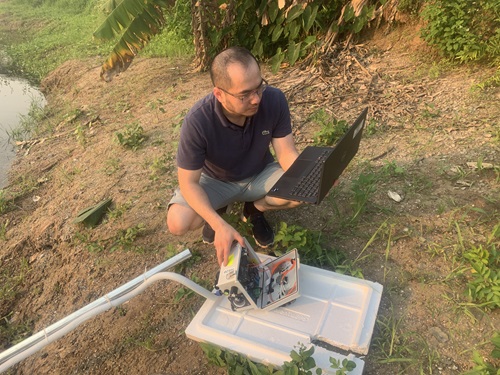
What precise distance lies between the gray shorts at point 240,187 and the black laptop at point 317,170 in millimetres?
193

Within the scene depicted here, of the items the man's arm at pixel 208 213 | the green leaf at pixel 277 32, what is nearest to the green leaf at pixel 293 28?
the green leaf at pixel 277 32

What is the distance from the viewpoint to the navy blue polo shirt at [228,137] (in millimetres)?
2301

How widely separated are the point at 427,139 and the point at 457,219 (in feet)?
3.35

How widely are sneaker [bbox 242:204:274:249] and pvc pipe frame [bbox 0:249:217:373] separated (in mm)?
698

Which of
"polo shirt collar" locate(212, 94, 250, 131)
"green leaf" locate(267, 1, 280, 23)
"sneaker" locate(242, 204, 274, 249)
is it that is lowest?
"sneaker" locate(242, 204, 274, 249)

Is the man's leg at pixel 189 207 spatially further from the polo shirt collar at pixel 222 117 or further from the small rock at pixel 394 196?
the small rock at pixel 394 196

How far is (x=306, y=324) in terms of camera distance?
76.5 inches

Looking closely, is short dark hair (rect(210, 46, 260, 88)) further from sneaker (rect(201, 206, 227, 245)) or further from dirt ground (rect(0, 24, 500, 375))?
dirt ground (rect(0, 24, 500, 375))

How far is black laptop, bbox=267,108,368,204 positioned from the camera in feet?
6.48

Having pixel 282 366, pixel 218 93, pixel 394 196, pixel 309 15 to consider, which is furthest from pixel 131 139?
pixel 282 366

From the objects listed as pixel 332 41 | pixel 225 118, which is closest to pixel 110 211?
pixel 225 118

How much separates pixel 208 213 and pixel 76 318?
2.70ft

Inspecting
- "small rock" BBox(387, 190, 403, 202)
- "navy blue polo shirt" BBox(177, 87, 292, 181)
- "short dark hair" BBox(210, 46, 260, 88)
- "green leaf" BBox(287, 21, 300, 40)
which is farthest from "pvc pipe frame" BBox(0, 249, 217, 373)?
"green leaf" BBox(287, 21, 300, 40)

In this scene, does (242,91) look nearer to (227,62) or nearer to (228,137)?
(227,62)
